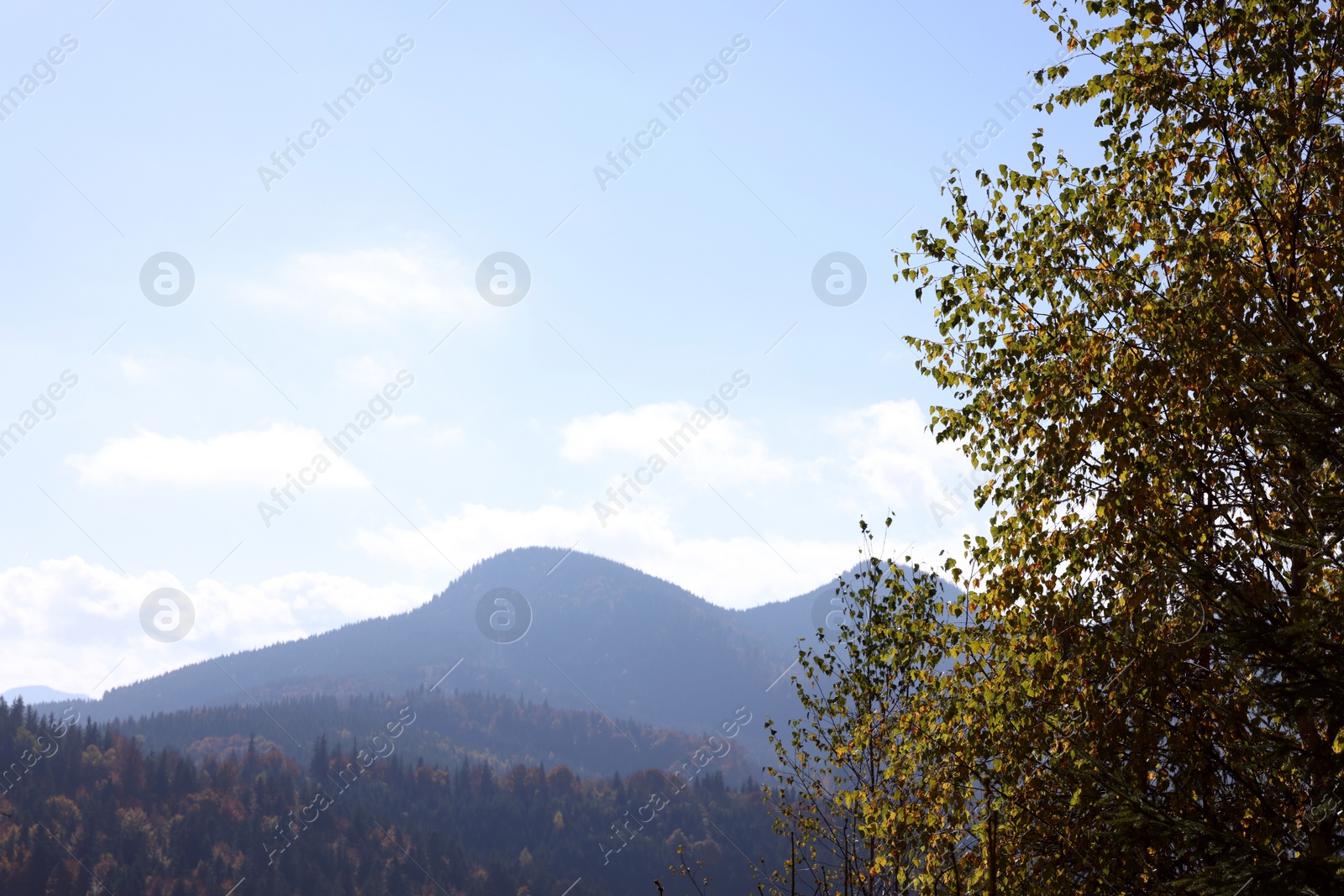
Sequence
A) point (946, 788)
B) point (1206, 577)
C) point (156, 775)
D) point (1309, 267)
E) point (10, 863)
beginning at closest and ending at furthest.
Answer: point (1206, 577), point (1309, 267), point (946, 788), point (10, 863), point (156, 775)

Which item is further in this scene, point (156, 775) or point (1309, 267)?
point (156, 775)

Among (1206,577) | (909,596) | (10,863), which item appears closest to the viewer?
(1206,577)

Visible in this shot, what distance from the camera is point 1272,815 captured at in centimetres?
938

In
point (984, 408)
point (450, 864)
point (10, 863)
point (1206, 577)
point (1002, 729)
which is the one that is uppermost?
point (984, 408)

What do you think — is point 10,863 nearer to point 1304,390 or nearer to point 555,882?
point 555,882

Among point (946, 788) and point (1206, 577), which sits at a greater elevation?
point (1206, 577)

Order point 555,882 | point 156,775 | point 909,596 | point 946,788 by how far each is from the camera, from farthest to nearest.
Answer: point 555,882 → point 156,775 → point 909,596 → point 946,788

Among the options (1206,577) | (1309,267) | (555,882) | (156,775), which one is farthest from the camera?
(555,882)

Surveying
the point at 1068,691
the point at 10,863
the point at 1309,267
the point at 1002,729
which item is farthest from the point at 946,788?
the point at 10,863

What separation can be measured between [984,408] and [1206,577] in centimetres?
417

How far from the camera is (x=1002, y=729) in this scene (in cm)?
1140

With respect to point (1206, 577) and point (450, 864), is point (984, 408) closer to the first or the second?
point (1206, 577)

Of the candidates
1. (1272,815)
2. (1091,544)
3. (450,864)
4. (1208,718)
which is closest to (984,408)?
(1091,544)

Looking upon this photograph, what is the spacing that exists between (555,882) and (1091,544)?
669 ft
